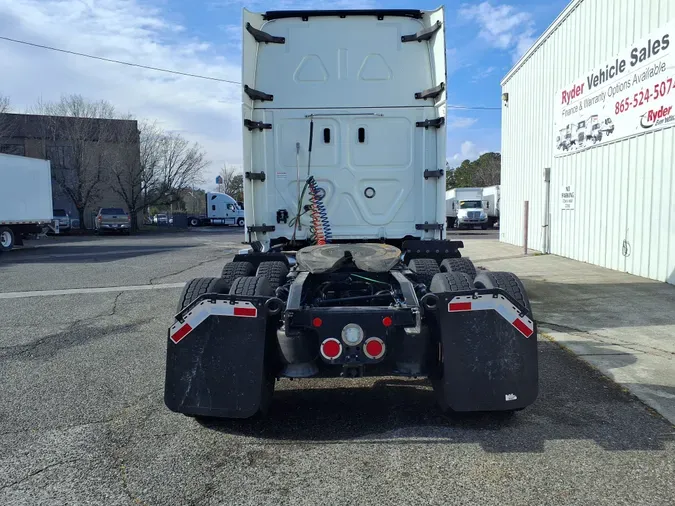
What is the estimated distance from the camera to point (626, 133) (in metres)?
11.1

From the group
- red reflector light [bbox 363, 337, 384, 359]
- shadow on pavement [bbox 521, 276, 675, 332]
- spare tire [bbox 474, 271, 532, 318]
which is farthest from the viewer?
shadow on pavement [bbox 521, 276, 675, 332]

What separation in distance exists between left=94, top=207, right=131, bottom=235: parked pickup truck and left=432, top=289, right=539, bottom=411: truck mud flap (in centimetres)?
3619

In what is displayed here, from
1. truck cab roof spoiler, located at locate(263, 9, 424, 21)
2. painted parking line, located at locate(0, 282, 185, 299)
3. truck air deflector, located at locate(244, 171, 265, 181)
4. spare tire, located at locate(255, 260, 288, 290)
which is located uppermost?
truck cab roof spoiler, located at locate(263, 9, 424, 21)

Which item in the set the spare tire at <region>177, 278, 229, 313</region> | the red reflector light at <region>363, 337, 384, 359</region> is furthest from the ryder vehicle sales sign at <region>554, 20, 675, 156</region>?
the spare tire at <region>177, 278, 229, 313</region>

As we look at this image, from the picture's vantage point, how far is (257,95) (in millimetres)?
6367

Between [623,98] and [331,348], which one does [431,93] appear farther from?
[623,98]

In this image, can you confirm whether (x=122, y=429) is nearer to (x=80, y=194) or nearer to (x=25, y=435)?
(x=25, y=435)

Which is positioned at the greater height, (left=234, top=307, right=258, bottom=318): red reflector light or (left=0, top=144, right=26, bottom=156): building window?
(left=0, top=144, right=26, bottom=156): building window

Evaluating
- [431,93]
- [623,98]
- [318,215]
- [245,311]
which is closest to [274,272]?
[245,311]

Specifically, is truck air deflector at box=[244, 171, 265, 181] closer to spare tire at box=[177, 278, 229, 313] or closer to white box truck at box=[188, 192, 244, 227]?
spare tire at box=[177, 278, 229, 313]

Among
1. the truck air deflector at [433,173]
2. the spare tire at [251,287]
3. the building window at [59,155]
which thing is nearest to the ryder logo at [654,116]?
the truck air deflector at [433,173]

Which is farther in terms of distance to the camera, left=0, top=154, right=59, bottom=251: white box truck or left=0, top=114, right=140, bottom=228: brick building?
left=0, top=114, right=140, bottom=228: brick building

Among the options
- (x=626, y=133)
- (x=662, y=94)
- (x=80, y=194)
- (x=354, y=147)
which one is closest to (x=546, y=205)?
(x=626, y=133)

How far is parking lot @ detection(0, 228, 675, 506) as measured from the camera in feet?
10.1
